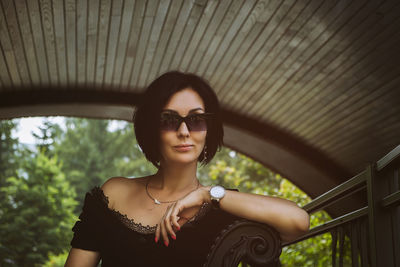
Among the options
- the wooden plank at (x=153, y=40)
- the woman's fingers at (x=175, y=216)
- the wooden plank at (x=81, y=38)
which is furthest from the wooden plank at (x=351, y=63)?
the woman's fingers at (x=175, y=216)

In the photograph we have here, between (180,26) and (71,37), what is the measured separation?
1.49 m

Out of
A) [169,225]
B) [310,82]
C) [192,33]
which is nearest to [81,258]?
[169,225]

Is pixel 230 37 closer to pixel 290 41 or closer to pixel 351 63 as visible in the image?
pixel 290 41

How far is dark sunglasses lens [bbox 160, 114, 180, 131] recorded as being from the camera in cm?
191

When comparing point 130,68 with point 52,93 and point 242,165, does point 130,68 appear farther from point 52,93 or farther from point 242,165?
point 242,165

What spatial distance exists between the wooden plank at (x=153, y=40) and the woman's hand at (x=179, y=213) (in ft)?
16.8

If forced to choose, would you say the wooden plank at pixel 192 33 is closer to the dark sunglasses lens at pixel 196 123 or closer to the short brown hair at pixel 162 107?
the short brown hair at pixel 162 107

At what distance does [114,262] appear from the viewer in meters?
1.95

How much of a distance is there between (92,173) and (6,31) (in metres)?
28.0

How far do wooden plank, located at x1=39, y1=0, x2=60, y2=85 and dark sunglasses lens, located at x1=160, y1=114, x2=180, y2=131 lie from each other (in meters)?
4.93

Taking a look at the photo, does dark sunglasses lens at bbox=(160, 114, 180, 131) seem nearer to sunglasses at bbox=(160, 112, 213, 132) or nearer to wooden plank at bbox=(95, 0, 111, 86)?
sunglasses at bbox=(160, 112, 213, 132)

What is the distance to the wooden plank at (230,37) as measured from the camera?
6672mm

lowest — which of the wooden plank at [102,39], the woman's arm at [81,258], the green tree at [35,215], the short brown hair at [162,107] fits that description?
the woman's arm at [81,258]

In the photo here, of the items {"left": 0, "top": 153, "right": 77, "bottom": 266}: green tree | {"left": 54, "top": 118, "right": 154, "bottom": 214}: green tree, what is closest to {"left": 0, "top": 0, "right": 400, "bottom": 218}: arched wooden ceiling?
{"left": 0, "top": 153, "right": 77, "bottom": 266}: green tree
